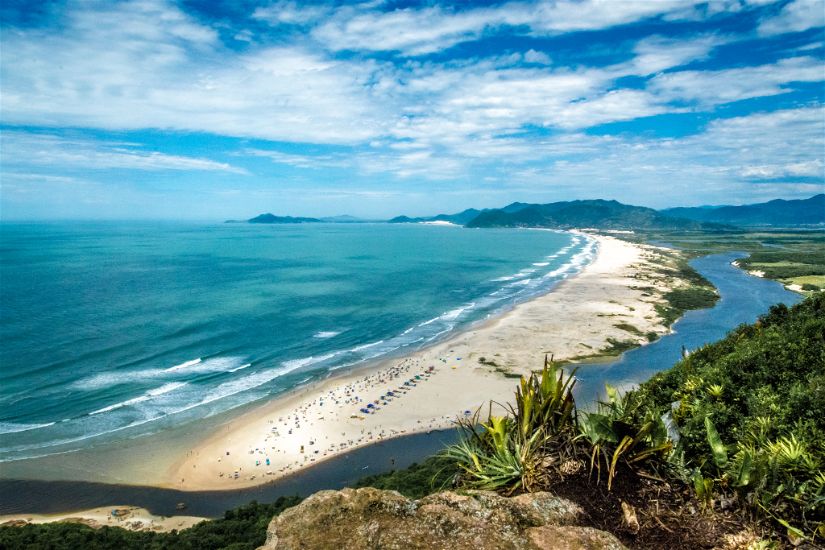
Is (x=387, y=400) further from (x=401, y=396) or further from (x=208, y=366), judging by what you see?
(x=208, y=366)

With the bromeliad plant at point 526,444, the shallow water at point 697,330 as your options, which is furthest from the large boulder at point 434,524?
the shallow water at point 697,330

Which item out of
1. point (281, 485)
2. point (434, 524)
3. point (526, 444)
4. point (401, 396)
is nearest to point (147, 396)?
point (281, 485)

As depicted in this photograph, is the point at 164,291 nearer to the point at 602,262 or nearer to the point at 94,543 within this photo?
the point at 94,543

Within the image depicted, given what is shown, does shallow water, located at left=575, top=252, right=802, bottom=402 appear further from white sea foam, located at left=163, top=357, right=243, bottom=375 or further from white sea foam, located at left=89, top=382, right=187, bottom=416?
white sea foam, located at left=89, top=382, right=187, bottom=416

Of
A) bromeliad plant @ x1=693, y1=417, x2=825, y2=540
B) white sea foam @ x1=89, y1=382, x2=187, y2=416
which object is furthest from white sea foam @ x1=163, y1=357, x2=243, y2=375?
bromeliad plant @ x1=693, y1=417, x2=825, y2=540

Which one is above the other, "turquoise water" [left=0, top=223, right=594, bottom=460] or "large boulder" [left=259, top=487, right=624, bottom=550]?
"large boulder" [left=259, top=487, right=624, bottom=550]

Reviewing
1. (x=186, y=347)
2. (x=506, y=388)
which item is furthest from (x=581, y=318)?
(x=186, y=347)
